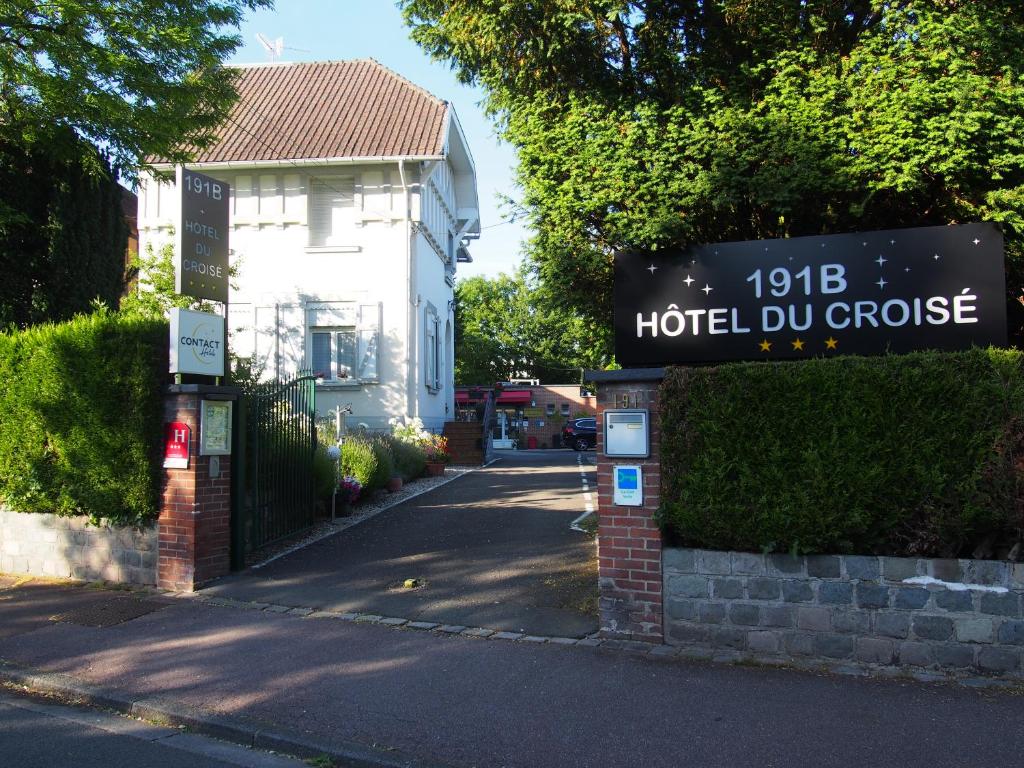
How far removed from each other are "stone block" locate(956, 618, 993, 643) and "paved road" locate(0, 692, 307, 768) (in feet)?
13.5

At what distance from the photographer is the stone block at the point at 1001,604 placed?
16.4ft

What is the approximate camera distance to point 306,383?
10.2m

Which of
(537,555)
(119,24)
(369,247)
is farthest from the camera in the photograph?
(369,247)

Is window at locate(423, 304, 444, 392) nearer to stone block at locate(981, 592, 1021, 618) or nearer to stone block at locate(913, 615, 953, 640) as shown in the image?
stone block at locate(913, 615, 953, 640)

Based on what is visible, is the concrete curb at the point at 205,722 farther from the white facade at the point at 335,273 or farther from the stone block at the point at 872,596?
the white facade at the point at 335,273

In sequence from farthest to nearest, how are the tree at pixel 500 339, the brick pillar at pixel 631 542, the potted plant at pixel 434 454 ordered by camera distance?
the tree at pixel 500 339
the potted plant at pixel 434 454
the brick pillar at pixel 631 542

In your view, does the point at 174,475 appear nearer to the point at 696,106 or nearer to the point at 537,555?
the point at 537,555

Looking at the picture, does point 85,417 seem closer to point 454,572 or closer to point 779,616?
point 454,572

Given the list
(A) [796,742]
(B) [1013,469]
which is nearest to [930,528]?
(B) [1013,469]

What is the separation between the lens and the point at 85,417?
8.05m

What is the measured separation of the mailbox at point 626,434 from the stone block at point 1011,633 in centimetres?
250

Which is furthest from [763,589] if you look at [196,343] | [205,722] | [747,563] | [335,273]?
[335,273]

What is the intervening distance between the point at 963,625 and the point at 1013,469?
105cm

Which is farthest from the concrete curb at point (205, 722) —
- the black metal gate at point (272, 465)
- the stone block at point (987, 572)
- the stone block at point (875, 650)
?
the stone block at point (987, 572)
